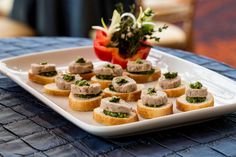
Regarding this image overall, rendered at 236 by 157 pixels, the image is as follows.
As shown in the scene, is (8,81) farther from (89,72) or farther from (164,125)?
(164,125)

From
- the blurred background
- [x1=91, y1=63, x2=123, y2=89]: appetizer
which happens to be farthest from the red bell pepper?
the blurred background

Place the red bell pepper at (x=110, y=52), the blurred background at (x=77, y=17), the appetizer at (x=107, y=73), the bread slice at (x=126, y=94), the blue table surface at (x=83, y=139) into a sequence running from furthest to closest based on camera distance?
the blurred background at (x=77, y=17) → the red bell pepper at (x=110, y=52) → the appetizer at (x=107, y=73) → the bread slice at (x=126, y=94) → the blue table surface at (x=83, y=139)

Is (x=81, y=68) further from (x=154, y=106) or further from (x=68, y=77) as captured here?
(x=154, y=106)

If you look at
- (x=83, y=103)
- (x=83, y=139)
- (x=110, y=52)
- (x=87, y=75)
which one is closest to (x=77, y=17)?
(x=110, y=52)

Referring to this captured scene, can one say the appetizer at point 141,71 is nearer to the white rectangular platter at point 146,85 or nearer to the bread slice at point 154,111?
the white rectangular platter at point 146,85

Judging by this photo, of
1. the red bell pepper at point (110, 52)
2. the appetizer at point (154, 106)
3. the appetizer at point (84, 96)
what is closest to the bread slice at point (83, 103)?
the appetizer at point (84, 96)

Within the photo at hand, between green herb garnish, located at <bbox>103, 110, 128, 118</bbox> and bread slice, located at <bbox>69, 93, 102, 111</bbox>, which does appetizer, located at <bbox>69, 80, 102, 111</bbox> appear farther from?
green herb garnish, located at <bbox>103, 110, 128, 118</bbox>
